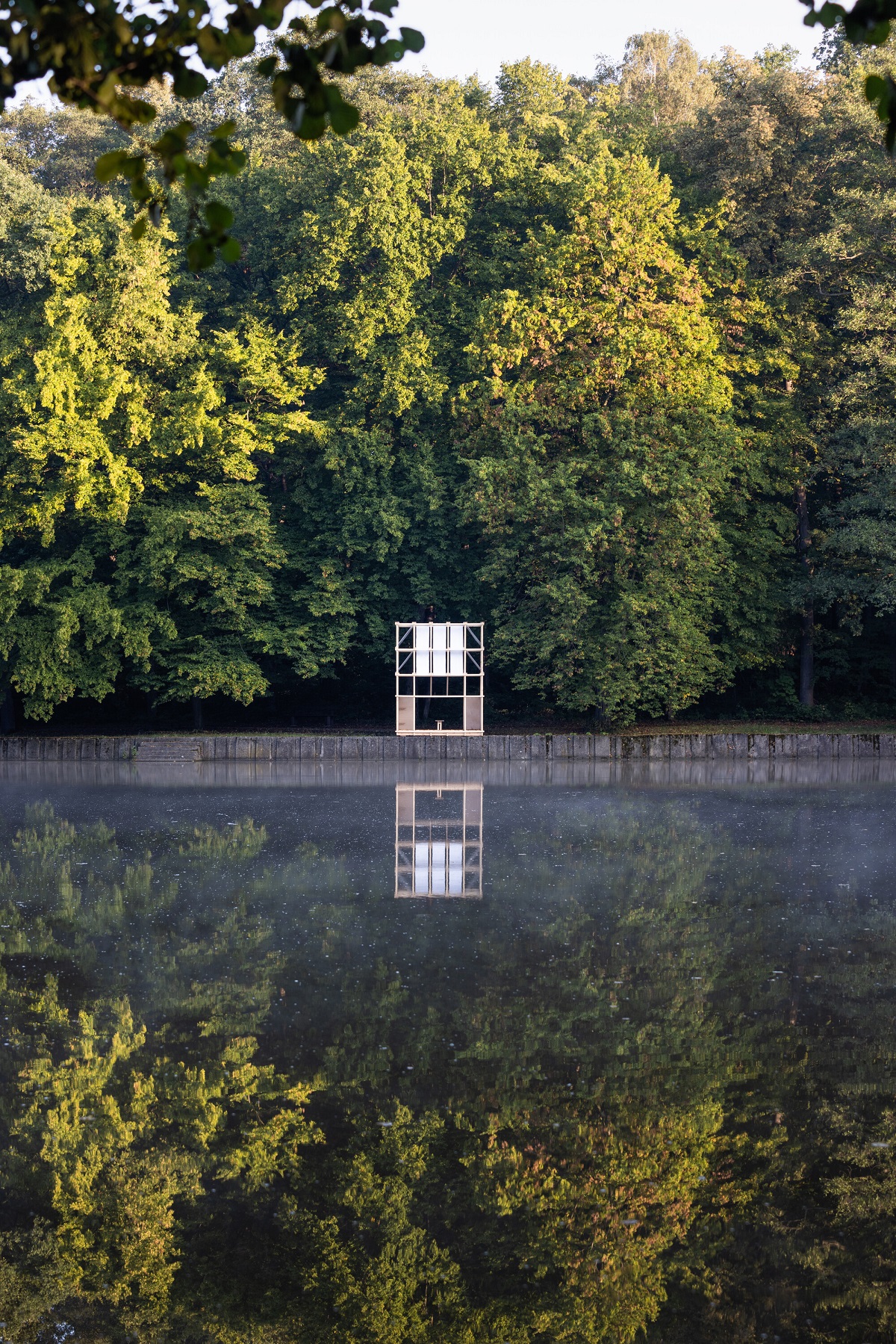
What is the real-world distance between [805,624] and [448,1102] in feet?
103

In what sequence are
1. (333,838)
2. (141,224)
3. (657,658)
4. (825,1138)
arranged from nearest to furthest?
(141,224) → (825,1138) → (333,838) → (657,658)

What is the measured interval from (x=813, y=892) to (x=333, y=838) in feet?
21.4

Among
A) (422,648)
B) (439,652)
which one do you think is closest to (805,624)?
(439,652)

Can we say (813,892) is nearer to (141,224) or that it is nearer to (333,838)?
(333,838)

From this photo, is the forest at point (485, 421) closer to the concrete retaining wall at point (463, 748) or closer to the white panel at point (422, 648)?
the white panel at point (422, 648)

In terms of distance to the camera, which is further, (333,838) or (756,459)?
(756,459)

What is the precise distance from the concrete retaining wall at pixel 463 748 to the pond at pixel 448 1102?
1498 centimetres

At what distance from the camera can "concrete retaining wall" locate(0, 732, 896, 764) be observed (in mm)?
31016

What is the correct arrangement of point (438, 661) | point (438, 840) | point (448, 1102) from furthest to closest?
point (438, 661), point (438, 840), point (448, 1102)

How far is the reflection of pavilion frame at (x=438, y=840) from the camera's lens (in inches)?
584

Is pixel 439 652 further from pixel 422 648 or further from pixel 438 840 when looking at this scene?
pixel 438 840

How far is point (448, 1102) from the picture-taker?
7844 millimetres

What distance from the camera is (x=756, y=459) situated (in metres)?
35.8

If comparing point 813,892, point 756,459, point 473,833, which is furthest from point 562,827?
point 756,459
